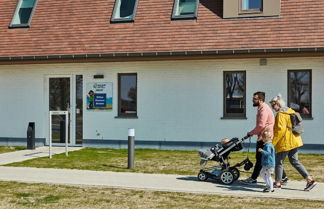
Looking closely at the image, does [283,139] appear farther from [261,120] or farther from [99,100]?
[99,100]

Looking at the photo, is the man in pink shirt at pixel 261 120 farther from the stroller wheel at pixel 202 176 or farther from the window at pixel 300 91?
the window at pixel 300 91

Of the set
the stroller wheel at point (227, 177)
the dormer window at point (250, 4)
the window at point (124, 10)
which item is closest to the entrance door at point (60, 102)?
the window at point (124, 10)

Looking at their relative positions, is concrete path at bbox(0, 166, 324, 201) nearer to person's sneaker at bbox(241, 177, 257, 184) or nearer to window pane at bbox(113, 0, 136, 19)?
person's sneaker at bbox(241, 177, 257, 184)

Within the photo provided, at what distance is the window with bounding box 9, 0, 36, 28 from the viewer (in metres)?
20.3

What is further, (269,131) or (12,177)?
(12,177)

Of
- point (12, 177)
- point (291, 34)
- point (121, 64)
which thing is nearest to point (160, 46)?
point (121, 64)

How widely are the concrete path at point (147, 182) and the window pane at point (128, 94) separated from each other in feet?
20.3

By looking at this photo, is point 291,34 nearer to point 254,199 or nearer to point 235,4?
point 235,4

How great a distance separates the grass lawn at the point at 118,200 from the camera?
27.4ft

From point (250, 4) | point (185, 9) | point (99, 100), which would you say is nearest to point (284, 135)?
point (250, 4)

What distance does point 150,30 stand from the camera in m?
18.2

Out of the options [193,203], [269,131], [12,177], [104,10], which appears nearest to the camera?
[193,203]

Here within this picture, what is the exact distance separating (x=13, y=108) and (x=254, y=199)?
12.8 m

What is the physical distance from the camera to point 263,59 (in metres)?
16.9
